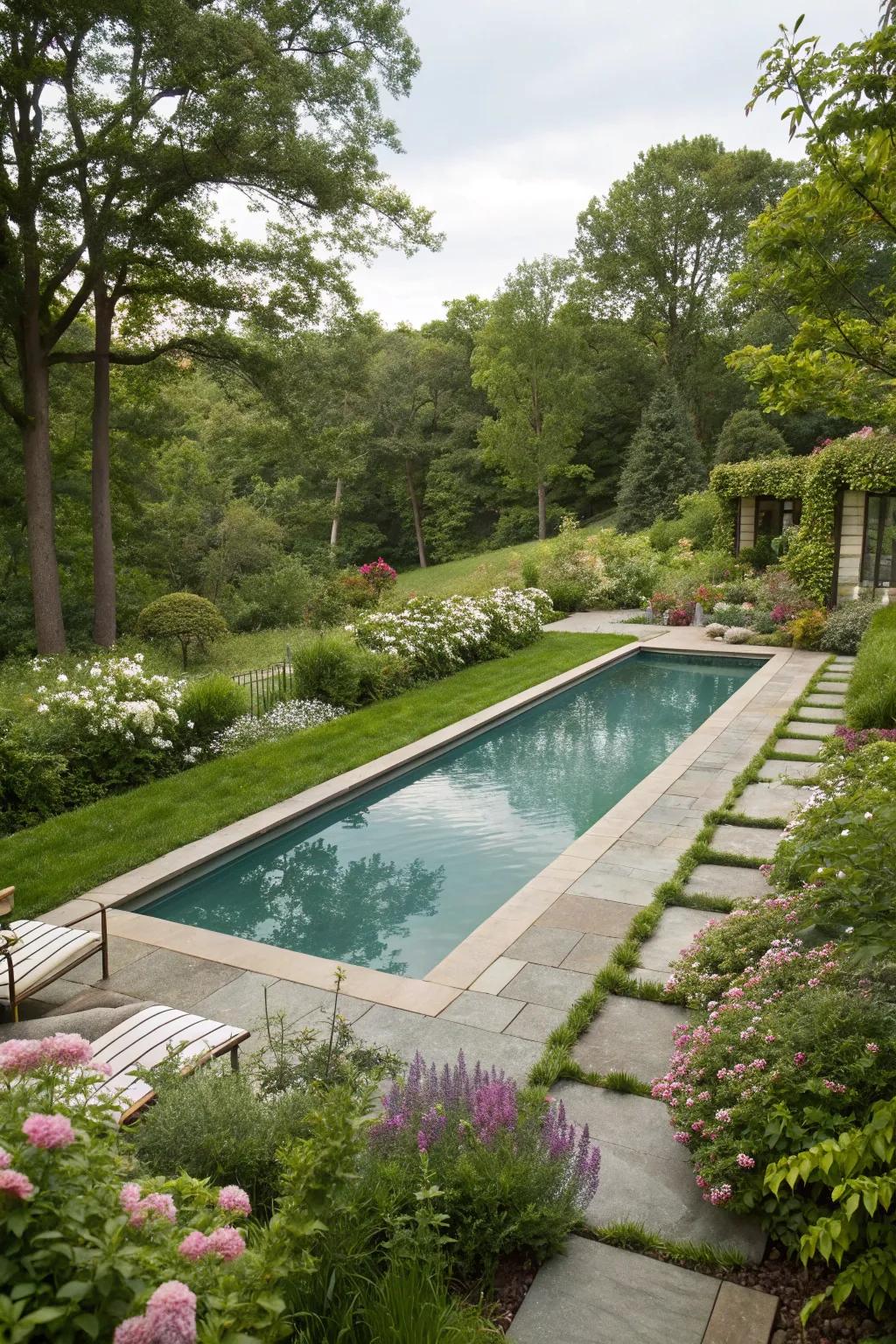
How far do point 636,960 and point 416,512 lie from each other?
3079 centimetres

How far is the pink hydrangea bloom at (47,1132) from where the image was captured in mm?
1446

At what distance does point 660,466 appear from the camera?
26.9 meters

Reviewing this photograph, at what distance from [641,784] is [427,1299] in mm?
5631

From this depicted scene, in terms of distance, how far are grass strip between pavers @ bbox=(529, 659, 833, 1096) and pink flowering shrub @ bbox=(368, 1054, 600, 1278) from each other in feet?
1.79

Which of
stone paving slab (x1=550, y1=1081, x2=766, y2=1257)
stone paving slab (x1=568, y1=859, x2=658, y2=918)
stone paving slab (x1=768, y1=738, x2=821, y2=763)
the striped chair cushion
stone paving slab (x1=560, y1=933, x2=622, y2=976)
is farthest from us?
stone paving slab (x1=768, y1=738, x2=821, y2=763)

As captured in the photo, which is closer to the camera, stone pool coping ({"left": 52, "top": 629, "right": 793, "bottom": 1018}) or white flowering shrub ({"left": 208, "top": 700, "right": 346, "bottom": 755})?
stone pool coping ({"left": 52, "top": 629, "right": 793, "bottom": 1018})

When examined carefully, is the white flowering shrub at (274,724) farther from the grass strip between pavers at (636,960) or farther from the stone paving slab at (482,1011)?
the stone paving slab at (482,1011)

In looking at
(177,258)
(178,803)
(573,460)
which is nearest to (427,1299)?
(178,803)

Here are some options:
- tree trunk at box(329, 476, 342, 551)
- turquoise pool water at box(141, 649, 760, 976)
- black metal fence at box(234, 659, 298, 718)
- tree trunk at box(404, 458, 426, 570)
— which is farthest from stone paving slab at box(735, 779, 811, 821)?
tree trunk at box(404, 458, 426, 570)

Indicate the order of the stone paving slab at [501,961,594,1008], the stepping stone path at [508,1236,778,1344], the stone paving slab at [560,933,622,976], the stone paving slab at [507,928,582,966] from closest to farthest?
the stepping stone path at [508,1236,778,1344]
the stone paving slab at [501,961,594,1008]
the stone paving slab at [560,933,622,976]
the stone paving slab at [507,928,582,966]

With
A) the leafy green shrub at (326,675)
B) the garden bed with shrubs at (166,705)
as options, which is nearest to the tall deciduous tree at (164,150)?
the leafy green shrub at (326,675)

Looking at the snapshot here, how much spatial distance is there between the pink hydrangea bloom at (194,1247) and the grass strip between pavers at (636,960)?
7.15 feet

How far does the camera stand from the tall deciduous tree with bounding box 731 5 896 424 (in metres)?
3.11

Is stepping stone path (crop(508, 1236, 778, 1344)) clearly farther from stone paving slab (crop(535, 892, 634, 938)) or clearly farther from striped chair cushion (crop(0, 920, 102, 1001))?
striped chair cushion (crop(0, 920, 102, 1001))
